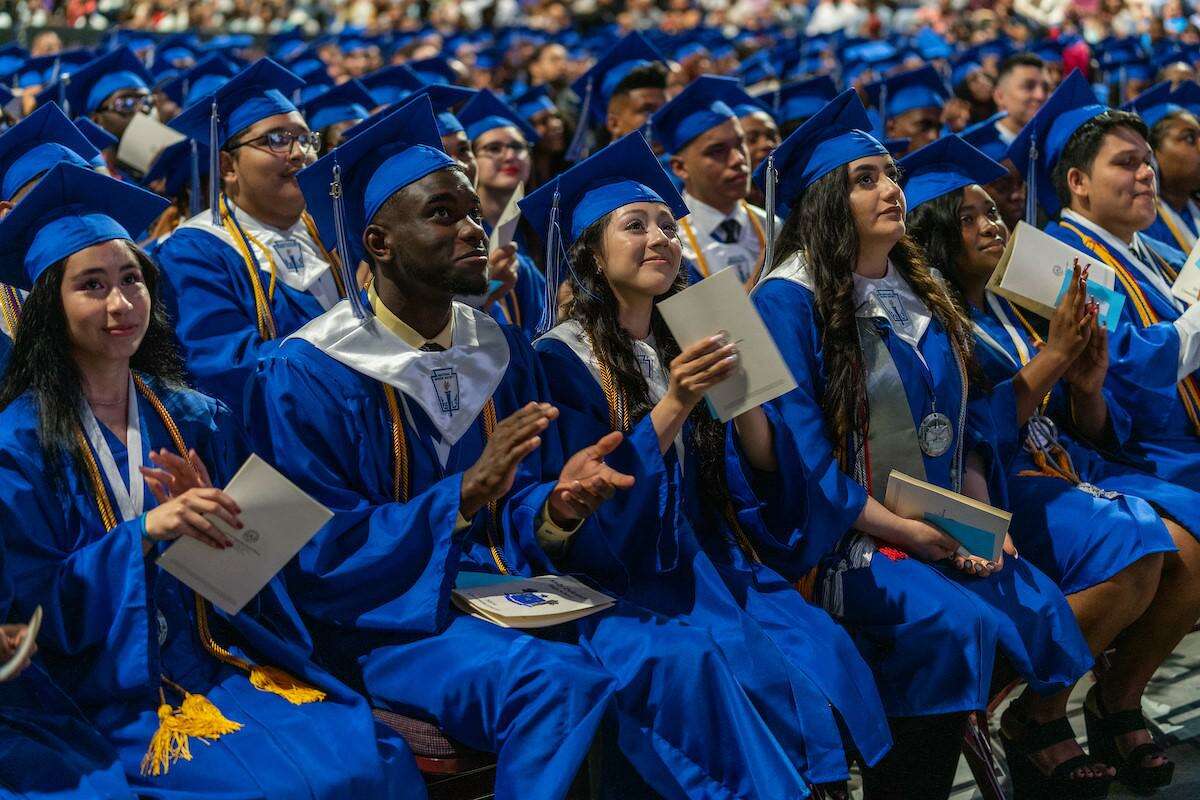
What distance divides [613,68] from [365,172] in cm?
389

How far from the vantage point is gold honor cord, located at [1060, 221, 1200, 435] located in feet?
15.3

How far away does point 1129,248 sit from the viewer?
15.8 ft

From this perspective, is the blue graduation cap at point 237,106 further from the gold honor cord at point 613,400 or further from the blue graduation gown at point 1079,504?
the blue graduation gown at point 1079,504

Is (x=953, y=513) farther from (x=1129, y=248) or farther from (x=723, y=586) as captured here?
(x=1129, y=248)

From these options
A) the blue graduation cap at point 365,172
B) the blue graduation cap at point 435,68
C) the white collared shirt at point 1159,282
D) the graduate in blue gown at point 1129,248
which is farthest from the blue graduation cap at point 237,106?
the blue graduation cap at point 435,68

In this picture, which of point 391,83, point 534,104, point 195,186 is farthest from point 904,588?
point 534,104

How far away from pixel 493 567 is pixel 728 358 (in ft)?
2.54

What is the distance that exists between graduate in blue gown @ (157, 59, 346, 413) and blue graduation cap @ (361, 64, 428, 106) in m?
1.80

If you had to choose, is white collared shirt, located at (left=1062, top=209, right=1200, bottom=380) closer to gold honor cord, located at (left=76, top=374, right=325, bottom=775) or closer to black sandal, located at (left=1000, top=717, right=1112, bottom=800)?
black sandal, located at (left=1000, top=717, right=1112, bottom=800)

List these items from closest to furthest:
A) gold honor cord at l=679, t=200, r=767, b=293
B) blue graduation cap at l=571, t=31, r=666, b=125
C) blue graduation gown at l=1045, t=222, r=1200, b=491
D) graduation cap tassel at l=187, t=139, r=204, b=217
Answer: blue graduation gown at l=1045, t=222, r=1200, b=491
graduation cap tassel at l=187, t=139, r=204, b=217
gold honor cord at l=679, t=200, r=767, b=293
blue graduation cap at l=571, t=31, r=666, b=125

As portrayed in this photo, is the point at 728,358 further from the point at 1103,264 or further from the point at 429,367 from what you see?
the point at 1103,264

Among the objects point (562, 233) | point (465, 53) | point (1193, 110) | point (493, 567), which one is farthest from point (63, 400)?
point (465, 53)

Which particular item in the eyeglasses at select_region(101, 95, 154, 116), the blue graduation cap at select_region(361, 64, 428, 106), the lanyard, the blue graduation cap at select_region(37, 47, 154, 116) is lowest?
the lanyard

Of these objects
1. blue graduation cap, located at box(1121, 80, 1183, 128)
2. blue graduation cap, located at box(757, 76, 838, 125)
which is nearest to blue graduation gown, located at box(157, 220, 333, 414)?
blue graduation cap, located at box(757, 76, 838, 125)
